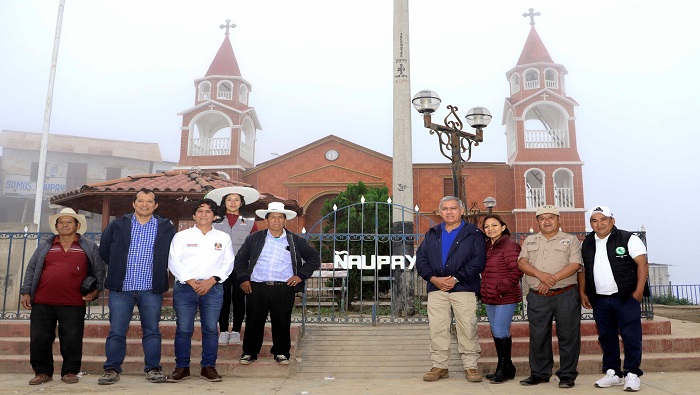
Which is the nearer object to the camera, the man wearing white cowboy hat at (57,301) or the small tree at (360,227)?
the man wearing white cowboy hat at (57,301)

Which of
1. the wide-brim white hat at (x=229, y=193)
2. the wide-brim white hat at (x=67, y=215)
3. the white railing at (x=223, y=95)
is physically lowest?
the wide-brim white hat at (x=67, y=215)

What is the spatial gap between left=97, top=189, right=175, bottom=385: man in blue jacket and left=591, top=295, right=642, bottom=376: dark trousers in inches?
161

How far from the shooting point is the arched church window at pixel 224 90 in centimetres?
2559

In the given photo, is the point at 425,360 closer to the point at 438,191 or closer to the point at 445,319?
the point at 445,319

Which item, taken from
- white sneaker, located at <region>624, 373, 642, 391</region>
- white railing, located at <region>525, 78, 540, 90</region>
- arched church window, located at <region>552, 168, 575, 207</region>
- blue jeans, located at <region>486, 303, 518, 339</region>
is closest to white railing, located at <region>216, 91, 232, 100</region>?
white railing, located at <region>525, 78, 540, 90</region>

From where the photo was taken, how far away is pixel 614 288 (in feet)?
15.3

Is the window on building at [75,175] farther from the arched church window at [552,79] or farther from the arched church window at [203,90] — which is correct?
the arched church window at [552,79]

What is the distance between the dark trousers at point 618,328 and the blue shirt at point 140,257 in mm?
4185

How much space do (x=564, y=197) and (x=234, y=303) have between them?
69.4 feet

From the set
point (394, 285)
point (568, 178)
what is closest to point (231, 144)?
point (568, 178)

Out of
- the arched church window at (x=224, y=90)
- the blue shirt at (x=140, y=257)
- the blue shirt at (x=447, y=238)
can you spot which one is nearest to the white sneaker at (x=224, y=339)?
the blue shirt at (x=140, y=257)

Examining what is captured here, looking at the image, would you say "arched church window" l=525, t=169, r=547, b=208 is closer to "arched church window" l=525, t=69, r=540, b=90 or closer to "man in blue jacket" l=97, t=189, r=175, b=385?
"arched church window" l=525, t=69, r=540, b=90

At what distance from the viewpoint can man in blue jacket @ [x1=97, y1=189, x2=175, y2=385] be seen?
185 inches

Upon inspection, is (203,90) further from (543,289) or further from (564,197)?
(543,289)
